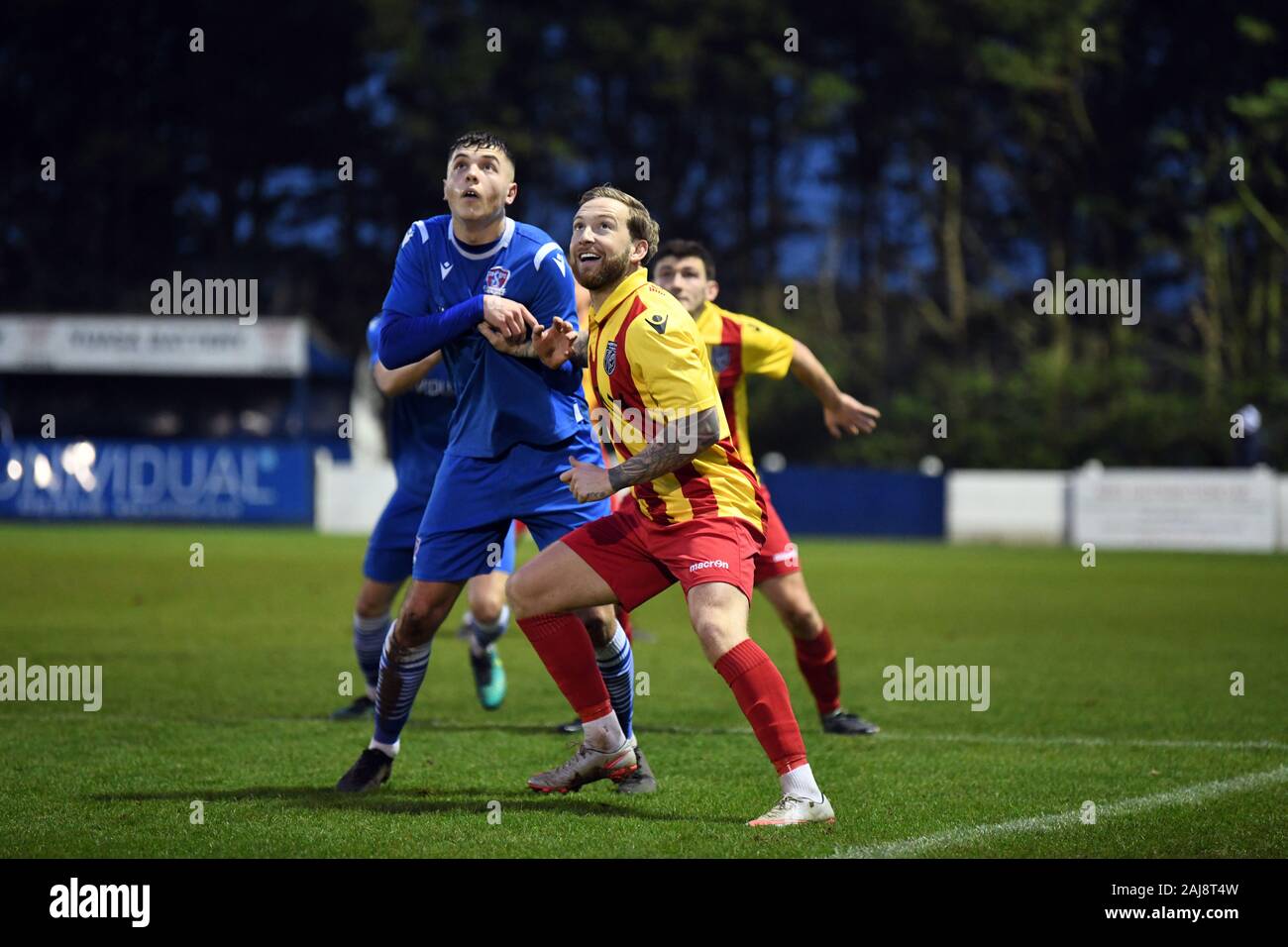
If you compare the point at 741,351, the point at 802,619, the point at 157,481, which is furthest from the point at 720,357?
the point at 157,481

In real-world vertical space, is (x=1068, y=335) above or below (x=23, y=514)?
above

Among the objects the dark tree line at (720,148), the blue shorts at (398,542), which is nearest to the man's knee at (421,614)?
the blue shorts at (398,542)

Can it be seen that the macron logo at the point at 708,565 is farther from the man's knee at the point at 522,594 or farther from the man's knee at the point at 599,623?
the man's knee at the point at 599,623

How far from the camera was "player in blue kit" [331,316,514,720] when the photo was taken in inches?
333

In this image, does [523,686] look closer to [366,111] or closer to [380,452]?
[380,452]

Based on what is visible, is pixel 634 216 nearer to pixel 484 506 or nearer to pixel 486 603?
pixel 484 506

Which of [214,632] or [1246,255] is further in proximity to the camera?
[1246,255]

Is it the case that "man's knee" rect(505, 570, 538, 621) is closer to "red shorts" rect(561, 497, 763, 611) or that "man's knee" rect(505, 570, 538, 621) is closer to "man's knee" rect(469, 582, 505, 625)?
"red shorts" rect(561, 497, 763, 611)

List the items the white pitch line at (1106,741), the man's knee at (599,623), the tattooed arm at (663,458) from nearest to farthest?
1. the tattooed arm at (663,458)
2. the man's knee at (599,623)
3. the white pitch line at (1106,741)

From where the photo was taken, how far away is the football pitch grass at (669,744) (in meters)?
5.79

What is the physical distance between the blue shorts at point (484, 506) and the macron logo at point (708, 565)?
2.59ft

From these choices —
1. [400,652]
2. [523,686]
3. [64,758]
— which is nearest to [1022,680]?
[523,686]

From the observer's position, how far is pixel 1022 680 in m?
10.6
